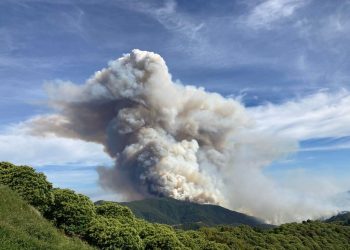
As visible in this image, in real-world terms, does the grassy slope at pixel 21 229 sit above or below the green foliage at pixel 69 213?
below

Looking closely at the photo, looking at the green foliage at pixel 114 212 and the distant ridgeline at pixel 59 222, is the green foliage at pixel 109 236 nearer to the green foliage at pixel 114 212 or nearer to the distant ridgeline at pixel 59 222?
the distant ridgeline at pixel 59 222

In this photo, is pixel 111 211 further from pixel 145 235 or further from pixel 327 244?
pixel 327 244

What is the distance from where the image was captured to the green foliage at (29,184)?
45.1 meters

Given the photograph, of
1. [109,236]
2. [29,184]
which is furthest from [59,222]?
[109,236]

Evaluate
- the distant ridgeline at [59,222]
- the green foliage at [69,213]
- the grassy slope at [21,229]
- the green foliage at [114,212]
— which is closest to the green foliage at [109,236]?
the distant ridgeline at [59,222]

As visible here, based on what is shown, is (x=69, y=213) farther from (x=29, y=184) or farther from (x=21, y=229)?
(x=21, y=229)

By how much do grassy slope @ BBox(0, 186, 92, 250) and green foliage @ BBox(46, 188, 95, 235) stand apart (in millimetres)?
5642

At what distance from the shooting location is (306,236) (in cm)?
13175

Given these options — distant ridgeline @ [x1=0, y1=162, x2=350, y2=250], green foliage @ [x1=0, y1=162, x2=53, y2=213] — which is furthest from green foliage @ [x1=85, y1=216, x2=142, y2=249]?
green foliage @ [x1=0, y1=162, x2=53, y2=213]

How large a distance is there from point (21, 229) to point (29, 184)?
14.5 m

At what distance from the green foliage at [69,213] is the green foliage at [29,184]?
1.22m

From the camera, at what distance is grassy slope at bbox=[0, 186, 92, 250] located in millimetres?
28406

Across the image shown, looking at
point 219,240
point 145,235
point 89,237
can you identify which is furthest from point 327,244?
point 89,237

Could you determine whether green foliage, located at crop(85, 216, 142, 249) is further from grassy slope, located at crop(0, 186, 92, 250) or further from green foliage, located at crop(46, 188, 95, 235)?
grassy slope, located at crop(0, 186, 92, 250)
